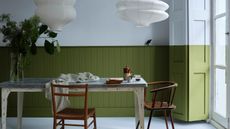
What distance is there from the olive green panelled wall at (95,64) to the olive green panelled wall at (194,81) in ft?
2.08

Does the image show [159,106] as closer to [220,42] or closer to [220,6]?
[220,42]

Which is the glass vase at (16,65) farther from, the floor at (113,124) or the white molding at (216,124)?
the white molding at (216,124)

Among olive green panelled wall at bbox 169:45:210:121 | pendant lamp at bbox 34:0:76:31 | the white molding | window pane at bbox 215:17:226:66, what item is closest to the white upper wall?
olive green panelled wall at bbox 169:45:210:121

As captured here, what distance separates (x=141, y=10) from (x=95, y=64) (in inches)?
102

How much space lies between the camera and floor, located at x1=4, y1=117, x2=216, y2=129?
14.9 feet

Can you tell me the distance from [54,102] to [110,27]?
223 cm

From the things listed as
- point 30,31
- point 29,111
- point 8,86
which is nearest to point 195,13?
point 30,31

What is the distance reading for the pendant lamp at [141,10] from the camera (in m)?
2.76

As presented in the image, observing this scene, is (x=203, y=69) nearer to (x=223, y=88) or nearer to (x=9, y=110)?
(x=223, y=88)

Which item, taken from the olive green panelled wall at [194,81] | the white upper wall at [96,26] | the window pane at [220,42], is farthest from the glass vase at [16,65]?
the window pane at [220,42]

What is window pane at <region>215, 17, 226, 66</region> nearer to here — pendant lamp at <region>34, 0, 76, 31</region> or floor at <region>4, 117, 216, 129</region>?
floor at <region>4, 117, 216, 129</region>

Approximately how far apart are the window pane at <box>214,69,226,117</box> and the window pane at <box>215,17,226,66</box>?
15cm

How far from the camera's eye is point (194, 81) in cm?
459

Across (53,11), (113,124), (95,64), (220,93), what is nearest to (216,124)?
(220,93)
